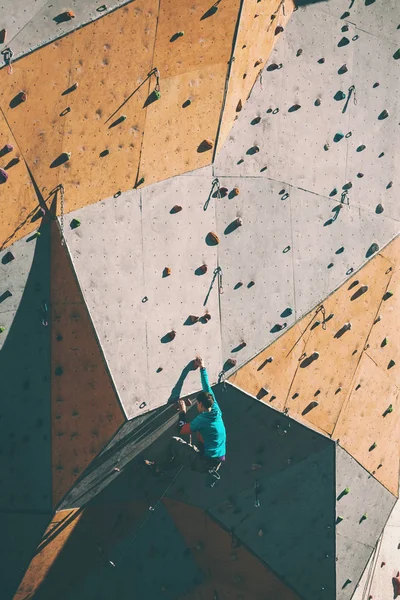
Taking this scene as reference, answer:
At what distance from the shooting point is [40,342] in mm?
10281

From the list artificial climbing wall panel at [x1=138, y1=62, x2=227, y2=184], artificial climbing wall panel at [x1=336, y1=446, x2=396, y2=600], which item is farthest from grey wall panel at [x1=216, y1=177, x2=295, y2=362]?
artificial climbing wall panel at [x1=336, y1=446, x2=396, y2=600]

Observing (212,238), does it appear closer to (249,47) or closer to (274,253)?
(274,253)

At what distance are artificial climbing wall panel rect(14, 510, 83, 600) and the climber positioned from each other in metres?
1.10

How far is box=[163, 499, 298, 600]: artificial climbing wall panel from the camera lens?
11.7 meters

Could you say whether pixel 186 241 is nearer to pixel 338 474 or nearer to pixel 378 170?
pixel 378 170

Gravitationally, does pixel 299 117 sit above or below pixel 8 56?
below

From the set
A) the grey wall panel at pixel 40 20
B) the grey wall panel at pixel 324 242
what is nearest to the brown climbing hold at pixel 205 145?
the grey wall panel at pixel 324 242

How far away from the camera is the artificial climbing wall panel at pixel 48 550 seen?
10852mm

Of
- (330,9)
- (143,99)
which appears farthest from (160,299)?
(330,9)

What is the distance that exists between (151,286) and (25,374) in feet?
5.41

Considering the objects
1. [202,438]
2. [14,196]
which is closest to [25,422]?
[202,438]

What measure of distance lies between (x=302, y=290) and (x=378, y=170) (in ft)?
6.15

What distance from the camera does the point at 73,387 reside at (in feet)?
34.2

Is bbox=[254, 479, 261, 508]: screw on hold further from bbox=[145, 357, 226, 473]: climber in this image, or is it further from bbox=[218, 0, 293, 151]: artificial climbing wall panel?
bbox=[218, 0, 293, 151]: artificial climbing wall panel
